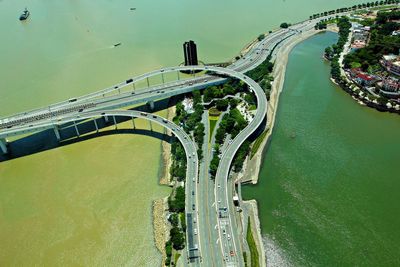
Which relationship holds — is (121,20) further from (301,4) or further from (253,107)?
(253,107)

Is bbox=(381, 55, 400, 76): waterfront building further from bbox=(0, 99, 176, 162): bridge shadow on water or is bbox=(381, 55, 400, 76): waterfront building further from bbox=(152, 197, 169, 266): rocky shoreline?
bbox=(152, 197, 169, 266): rocky shoreline

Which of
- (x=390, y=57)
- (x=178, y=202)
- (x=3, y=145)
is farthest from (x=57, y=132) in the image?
(x=390, y=57)

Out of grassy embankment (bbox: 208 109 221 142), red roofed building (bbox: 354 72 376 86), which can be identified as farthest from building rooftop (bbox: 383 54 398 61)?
grassy embankment (bbox: 208 109 221 142)

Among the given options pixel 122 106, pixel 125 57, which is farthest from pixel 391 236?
pixel 125 57

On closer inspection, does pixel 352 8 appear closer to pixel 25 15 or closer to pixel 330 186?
pixel 330 186

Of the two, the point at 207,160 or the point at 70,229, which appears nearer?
the point at 70,229

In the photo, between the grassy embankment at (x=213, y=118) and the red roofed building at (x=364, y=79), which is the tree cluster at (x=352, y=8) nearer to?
the red roofed building at (x=364, y=79)

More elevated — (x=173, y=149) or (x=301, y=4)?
(x=301, y=4)

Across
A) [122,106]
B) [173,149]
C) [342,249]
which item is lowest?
[342,249]
